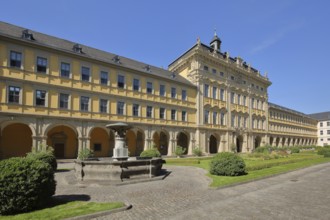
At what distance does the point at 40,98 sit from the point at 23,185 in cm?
1925

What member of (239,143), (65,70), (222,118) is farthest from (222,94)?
(65,70)

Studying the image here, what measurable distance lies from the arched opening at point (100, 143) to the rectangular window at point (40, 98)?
309 inches

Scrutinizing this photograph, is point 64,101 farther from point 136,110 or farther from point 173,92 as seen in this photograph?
point 173,92

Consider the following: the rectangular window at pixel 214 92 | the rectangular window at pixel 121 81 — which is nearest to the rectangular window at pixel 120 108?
the rectangular window at pixel 121 81

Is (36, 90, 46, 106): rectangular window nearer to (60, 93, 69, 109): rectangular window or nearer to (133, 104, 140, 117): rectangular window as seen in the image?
(60, 93, 69, 109): rectangular window

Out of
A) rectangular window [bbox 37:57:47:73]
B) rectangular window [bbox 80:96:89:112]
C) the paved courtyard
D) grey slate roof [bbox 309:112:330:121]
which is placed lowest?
the paved courtyard

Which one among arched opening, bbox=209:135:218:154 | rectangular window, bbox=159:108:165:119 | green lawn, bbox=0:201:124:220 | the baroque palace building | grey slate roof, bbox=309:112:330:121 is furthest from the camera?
grey slate roof, bbox=309:112:330:121

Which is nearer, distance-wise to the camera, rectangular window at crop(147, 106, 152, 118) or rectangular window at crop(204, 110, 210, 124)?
rectangular window at crop(147, 106, 152, 118)

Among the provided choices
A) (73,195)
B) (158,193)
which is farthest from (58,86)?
(158,193)

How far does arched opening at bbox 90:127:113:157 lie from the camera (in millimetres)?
29141

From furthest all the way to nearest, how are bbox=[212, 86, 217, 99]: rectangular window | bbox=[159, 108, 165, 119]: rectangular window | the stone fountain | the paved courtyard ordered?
bbox=[212, 86, 217, 99]: rectangular window < bbox=[159, 108, 165, 119]: rectangular window < the stone fountain < the paved courtyard

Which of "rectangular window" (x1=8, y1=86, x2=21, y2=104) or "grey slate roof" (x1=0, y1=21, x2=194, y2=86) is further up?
"grey slate roof" (x1=0, y1=21, x2=194, y2=86)

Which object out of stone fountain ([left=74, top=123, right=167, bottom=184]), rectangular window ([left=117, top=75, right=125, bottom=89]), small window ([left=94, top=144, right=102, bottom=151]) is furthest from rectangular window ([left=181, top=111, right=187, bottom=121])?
stone fountain ([left=74, top=123, right=167, bottom=184])

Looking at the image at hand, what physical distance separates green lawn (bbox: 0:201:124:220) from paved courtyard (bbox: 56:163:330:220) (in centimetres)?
55
